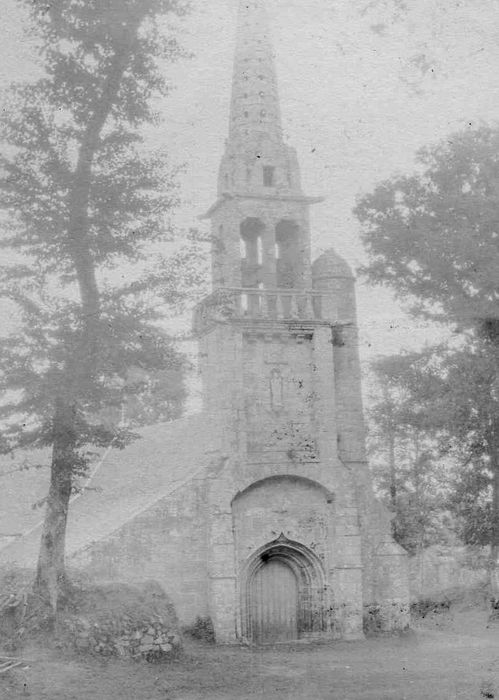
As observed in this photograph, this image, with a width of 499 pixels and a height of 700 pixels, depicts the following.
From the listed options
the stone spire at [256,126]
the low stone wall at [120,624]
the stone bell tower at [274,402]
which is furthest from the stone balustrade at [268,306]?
the low stone wall at [120,624]

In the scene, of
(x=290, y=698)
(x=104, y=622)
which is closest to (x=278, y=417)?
(x=104, y=622)

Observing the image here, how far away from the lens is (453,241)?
26.1 metres

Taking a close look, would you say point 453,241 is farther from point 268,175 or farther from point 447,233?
point 268,175

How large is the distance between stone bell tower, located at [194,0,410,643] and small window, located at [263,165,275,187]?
0.04 metres

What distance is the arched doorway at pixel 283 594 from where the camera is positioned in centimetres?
2473

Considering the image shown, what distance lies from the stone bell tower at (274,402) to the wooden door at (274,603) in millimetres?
31

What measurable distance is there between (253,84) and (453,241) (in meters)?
8.84

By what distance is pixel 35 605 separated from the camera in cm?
1775

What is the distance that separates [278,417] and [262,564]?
460 cm

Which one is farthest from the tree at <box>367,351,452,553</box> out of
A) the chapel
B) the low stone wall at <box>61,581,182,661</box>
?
the low stone wall at <box>61,581,182,661</box>

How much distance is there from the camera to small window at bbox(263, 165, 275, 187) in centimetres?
2812

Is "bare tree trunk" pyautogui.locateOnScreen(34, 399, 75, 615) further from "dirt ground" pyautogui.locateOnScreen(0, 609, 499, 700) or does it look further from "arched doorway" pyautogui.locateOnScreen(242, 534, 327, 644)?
Result: "arched doorway" pyautogui.locateOnScreen(242, 534, 327, 644)

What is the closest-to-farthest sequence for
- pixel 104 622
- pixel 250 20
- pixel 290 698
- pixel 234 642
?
1. pixel 290 698
2. pixel 104 622
3. pixel 234 642
4. pixel 250 20

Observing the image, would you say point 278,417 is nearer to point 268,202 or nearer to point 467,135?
point 268,202
